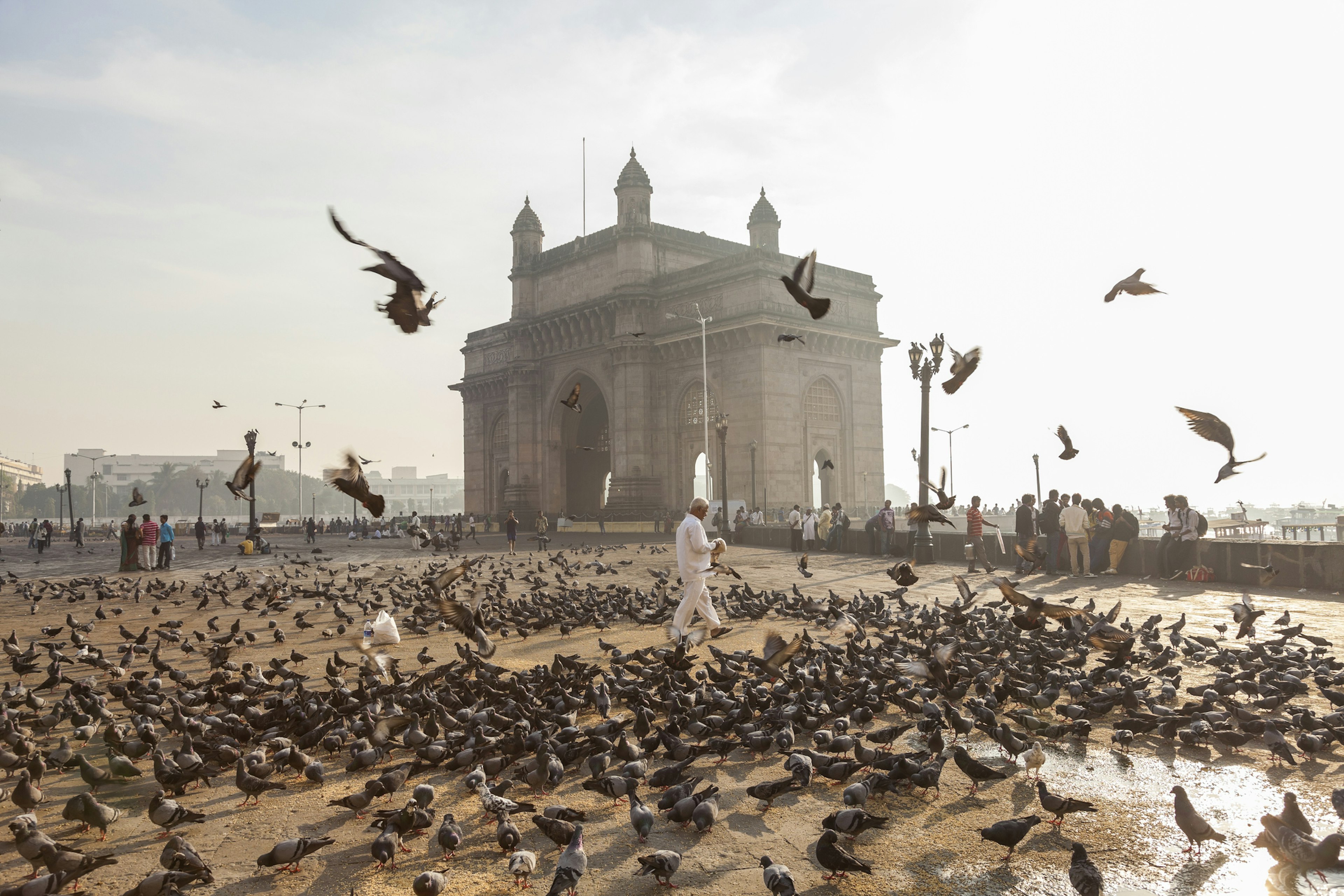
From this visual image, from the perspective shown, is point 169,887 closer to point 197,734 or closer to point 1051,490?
point 197,734

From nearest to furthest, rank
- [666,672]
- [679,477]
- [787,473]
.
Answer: [666,672], [787,473], [679,477]

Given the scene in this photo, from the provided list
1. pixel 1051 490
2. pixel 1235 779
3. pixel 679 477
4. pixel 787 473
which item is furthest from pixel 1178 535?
pixel 679 477

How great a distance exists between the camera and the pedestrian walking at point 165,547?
2177cm

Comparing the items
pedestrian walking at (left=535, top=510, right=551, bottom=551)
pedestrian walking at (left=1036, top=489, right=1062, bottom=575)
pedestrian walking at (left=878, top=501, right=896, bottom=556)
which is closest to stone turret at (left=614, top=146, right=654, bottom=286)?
pedestrian walking at (left=535, top=510, right=551, bottom=551)

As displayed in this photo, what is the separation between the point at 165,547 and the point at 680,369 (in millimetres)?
28051

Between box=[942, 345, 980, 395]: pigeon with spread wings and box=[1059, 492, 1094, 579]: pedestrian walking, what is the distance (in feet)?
30.6

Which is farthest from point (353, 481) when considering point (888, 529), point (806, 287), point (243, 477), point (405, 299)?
point (888, 529)

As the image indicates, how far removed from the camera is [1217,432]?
23.0 ft

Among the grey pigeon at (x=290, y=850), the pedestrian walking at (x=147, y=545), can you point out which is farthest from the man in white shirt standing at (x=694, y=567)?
the pedestrian walking at (x=147, y=545)

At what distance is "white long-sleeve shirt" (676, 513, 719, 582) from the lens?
30.0ft

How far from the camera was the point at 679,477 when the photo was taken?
1791 inches

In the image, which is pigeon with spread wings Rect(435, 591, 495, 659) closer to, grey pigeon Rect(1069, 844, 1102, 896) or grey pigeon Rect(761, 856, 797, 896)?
grey pigeon Rect(761, 856, 797, 896)

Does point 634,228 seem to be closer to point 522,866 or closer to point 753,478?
point 753,478

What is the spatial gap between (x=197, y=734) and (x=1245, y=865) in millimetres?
5921
